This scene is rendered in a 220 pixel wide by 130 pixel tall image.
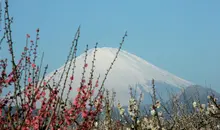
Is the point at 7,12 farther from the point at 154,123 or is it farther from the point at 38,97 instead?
the point at 154,123

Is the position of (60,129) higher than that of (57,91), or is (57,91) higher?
(57,91)

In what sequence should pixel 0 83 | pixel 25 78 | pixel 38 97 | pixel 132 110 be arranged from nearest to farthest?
pixel 25 78 → pixel 38 97 → pixel 0 83 → pixel 132 110

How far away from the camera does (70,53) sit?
358 cm

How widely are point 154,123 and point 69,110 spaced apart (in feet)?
6.29

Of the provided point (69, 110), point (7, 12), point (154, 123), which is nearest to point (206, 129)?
point (154, 123)

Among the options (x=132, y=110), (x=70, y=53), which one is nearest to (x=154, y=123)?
(x=132, y=110)

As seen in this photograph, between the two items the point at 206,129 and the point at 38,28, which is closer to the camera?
the point at 38,28

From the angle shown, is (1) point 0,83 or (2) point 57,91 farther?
(1) point 0,83

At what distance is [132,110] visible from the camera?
20.3 feet

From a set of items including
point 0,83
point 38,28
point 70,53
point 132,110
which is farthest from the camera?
point 132,110

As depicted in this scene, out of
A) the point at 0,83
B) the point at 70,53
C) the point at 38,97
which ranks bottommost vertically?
the point at 70,53

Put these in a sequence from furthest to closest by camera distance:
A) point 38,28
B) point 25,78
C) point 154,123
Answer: point 154,123, point 38,28, point 25,78

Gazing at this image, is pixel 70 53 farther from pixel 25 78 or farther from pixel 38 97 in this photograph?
pixel 38 97

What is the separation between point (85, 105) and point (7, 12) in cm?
201
